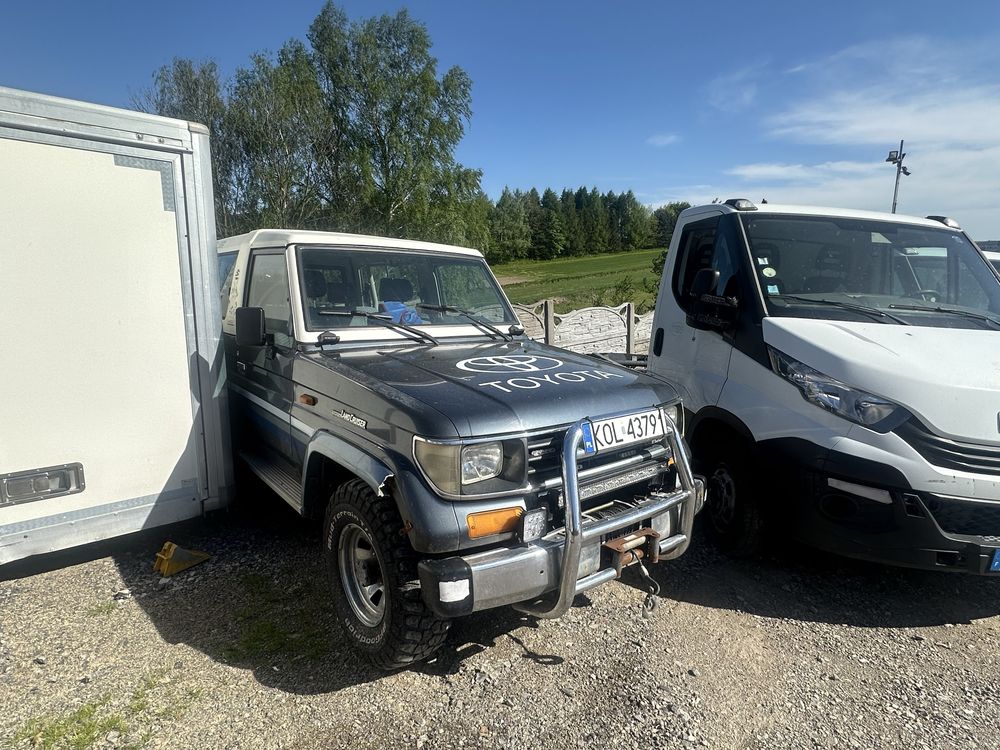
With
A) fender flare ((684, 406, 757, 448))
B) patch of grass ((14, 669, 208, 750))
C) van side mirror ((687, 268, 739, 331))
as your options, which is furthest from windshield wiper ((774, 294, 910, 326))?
patch of grass ((14, 669, 208, 750))

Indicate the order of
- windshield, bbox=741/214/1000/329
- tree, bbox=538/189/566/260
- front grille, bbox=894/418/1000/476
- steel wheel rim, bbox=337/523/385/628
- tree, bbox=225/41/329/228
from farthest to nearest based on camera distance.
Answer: tree, bbox=538/189/566/260 → tree, bbox=225/41/329/228 → windshield, bbox=741/214/1000/329 → front grille, bbox=894/418/1000/476 → steel wheel rim, bbox=337/523/385/628

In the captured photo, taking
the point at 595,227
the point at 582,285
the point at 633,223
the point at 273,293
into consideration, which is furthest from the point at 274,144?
the point at 633,223

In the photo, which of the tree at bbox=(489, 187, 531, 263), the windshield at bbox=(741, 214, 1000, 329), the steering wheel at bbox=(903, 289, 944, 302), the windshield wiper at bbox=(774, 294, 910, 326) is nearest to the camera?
the windshield wiper at bbox=(774, 294, 910, 326)

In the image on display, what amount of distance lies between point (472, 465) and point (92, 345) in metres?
Answer: 2.48

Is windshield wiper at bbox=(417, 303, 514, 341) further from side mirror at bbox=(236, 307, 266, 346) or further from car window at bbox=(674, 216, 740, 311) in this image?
car window at bbox=(674, 216, 740, 311)

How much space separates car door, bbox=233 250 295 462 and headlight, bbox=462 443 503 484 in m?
1.68

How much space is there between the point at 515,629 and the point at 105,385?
108 inches

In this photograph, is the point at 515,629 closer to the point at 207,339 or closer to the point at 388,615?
the point at 388,615

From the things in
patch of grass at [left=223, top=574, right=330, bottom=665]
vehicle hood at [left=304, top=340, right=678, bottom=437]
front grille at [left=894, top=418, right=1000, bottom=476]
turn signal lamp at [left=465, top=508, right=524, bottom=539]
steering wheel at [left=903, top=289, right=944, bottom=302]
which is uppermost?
steering wheel at [left=903, top=289, right=944, bottom=302]

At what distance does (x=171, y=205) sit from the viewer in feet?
12.2

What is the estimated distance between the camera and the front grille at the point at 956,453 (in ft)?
10.0

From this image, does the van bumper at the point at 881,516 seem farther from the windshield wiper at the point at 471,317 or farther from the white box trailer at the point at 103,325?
the white box trailer at the point at 103,325

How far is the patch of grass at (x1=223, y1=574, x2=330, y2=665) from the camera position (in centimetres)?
305

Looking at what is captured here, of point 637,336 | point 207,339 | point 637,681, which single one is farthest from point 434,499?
point 637,336
